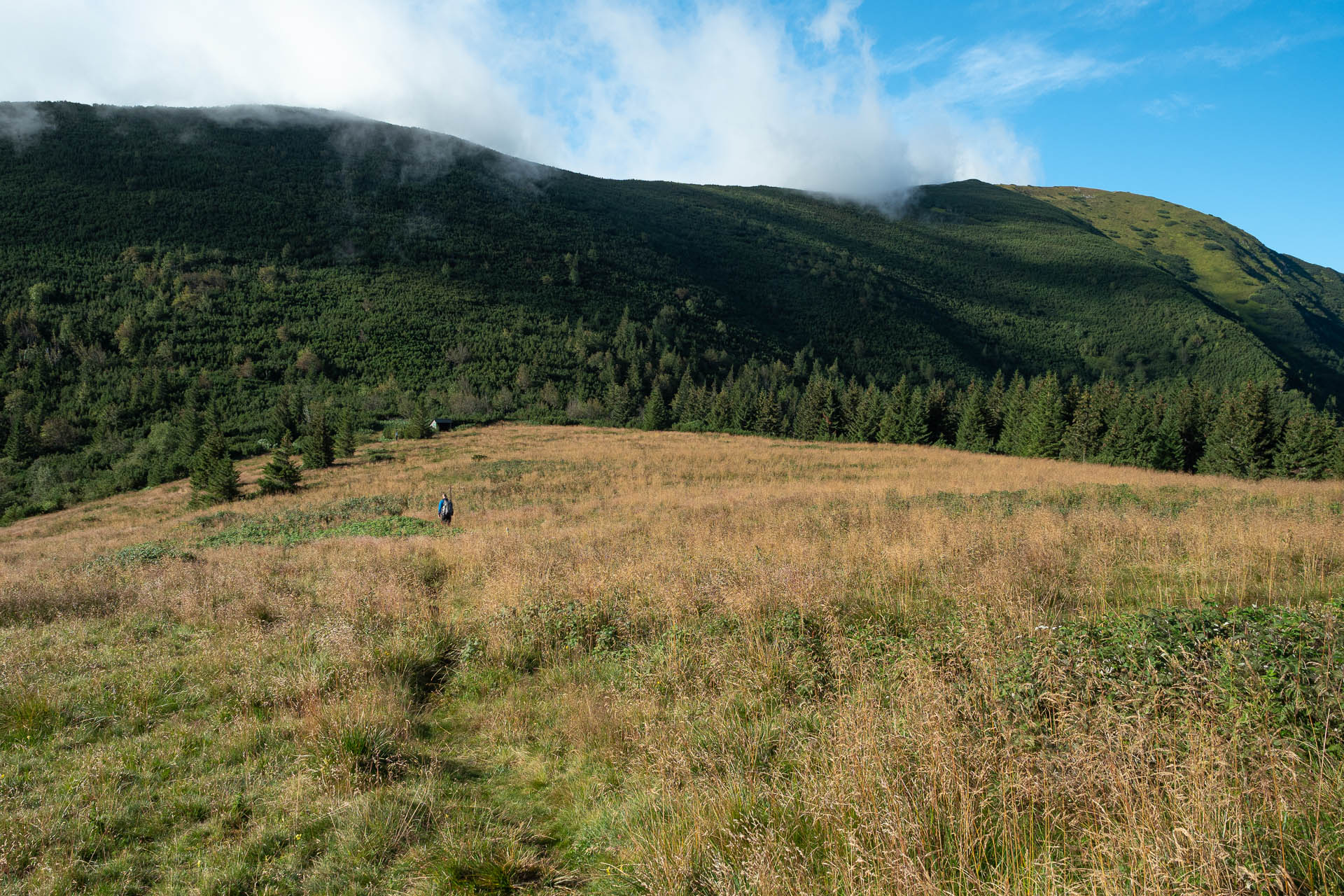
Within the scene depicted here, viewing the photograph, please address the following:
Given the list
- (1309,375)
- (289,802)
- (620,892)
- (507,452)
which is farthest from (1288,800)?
(1309,375)

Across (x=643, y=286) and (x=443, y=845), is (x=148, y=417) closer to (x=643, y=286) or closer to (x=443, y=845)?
(x=443, y=845)

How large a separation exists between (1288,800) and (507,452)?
1394 inches

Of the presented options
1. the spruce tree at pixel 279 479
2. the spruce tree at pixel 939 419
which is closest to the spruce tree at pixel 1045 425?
the spruce tree at pixel 939 419

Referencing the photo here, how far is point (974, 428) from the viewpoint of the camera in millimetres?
46688

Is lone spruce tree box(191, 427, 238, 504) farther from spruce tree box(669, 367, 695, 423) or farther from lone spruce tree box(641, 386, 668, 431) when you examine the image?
spruce tree box(669, 367, 695, 423)

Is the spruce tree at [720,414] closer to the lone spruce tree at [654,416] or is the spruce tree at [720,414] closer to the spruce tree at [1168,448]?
the lone spruce tree at [654,416]

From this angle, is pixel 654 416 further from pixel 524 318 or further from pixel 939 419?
pixel 524 318

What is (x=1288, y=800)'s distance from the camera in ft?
7.84

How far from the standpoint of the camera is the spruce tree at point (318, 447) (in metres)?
32.9

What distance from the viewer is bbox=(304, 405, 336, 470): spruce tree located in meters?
32.9

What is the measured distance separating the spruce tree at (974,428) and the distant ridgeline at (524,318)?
0.73 ft

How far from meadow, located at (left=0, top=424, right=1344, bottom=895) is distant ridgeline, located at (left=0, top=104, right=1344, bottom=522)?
32.0m

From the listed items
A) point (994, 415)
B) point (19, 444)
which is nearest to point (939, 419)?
point (994, 415)

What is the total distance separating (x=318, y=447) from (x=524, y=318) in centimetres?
6496
